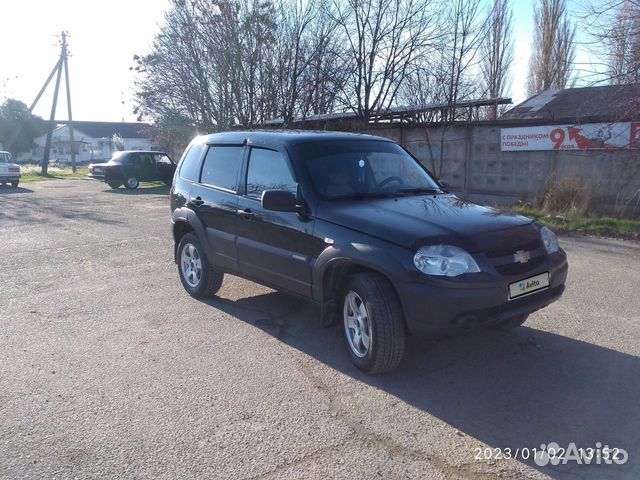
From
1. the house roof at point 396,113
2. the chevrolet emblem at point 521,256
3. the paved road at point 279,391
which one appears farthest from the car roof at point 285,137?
the house roof at point 396,113

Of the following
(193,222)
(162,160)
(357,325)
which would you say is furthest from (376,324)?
(162,160)

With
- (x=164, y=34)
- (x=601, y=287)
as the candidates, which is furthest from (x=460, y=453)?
(x=164, y=34)

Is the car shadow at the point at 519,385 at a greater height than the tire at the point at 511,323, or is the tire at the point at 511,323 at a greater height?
the tire at the point at 511,323

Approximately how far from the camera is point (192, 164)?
637 centimetres

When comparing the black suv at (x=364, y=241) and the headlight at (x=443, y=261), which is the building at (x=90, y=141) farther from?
the headlight at (x=443, y=261)

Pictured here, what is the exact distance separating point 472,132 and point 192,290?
9.67m

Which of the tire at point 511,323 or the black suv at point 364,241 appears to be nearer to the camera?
the black suv at point 364,241

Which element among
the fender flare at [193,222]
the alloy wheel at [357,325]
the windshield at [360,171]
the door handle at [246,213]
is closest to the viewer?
the alloy wheel at [357,325]

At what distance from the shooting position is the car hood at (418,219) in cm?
384

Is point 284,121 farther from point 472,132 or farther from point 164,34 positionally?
point 472,132

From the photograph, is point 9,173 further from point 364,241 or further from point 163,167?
point 364,241

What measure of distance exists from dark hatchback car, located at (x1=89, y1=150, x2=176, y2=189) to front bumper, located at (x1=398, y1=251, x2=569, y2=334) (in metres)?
21.3

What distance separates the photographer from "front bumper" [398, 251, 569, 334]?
12.0 feet

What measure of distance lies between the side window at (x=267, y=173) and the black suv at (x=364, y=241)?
1 centimetres
